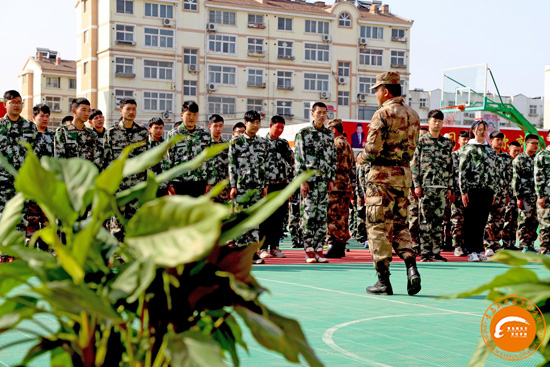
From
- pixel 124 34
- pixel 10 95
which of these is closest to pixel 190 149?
pixel 10 95

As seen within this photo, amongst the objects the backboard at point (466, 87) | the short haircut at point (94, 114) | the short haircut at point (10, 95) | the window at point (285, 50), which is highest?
the window at point (285, 50)

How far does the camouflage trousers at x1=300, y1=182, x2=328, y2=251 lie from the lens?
8938 millimetres

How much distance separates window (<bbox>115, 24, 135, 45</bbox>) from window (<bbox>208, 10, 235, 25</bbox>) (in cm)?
549

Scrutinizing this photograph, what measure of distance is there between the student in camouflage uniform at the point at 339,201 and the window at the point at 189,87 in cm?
3696

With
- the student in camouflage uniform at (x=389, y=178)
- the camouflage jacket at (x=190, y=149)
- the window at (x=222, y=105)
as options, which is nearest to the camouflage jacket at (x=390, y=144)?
the student in camouflage uniform at (x=389, y=178)

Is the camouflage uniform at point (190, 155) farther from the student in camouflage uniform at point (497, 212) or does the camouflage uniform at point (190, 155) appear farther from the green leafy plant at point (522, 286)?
the green leafy plant at point (522, 286)

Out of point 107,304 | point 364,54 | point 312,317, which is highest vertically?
point 364,54

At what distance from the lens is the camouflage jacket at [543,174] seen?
9.88 m

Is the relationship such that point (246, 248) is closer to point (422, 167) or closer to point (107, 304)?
point (107, 304)

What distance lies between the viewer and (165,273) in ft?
3.77

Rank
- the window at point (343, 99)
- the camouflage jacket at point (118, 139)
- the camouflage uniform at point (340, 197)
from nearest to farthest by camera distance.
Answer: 1. the camouflage jacket at point (118, 139)
2. the camouflage uniform at point (340, 197)
3. the window at point (343, 99)

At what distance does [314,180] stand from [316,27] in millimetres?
43207

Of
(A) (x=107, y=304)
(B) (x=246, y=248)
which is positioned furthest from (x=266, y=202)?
(A) (x=107, y=304)

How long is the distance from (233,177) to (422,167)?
2556 millimetres
